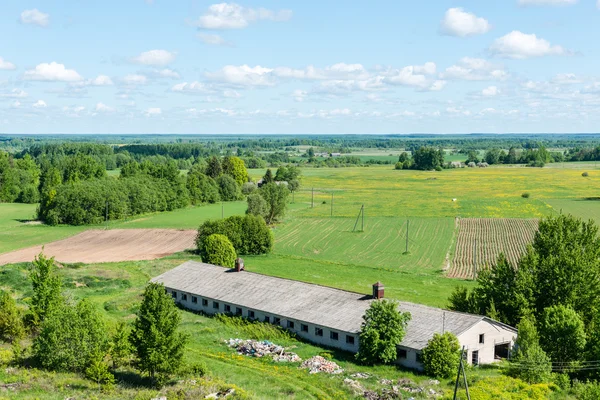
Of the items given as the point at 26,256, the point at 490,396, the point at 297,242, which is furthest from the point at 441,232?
the point at 490,396

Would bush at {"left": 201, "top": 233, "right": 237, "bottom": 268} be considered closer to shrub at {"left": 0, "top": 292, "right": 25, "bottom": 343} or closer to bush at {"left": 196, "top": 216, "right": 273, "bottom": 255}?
bush at {"left": 196, "top": 216, "right": 273, "bottom": 255}

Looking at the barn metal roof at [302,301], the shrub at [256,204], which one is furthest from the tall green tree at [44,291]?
the shrub at [256,204]

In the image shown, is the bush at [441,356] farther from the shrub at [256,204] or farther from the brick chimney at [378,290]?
the shrub at [256,204]

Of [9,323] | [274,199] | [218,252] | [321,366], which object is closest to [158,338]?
[321,366]

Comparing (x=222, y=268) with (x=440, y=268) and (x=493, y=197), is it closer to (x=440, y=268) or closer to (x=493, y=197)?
(x=440, y=268)

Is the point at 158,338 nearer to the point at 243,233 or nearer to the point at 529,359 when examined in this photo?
the point at 529,359

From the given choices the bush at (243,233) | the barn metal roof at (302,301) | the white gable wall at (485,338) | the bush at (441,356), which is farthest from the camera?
the bush at (243,233)
